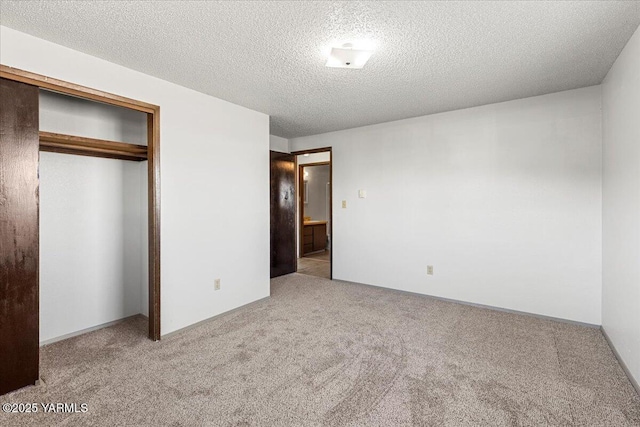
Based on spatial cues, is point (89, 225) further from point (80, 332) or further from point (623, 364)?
point (623, 364)

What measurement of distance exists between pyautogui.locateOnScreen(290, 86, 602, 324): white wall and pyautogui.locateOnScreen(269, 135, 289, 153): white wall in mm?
1086

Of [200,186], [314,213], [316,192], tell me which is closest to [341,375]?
[200,186]

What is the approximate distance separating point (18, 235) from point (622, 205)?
4.28 m

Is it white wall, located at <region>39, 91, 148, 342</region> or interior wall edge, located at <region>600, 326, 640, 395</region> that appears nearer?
interior wall edge, located at <region>600, 326, 640, 395</region>

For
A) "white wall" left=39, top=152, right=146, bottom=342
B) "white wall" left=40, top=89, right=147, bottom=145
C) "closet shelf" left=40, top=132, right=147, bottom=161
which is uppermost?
"white wall" left=40, top=89, right=147, bottom=145

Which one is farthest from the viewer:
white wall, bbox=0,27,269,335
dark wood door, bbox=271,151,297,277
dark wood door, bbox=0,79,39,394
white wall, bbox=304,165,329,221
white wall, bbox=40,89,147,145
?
white wall, bbox=304,165,329,221

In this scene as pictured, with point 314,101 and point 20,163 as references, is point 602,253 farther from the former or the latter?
point 20,163

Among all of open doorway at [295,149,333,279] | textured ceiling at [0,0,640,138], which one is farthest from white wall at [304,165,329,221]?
textured ceiling at [0,0,640,138]

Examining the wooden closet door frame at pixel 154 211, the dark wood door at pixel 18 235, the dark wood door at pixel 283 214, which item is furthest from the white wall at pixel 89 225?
the dark wood door at pixel 283 214

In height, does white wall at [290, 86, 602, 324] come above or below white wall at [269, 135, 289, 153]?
below

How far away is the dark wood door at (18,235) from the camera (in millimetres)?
1936

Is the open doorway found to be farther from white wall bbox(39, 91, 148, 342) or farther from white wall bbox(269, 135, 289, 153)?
white wall bbox(39, 91, 148, 342)

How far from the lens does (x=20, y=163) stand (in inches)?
78.4

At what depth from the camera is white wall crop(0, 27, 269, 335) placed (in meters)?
2.44
